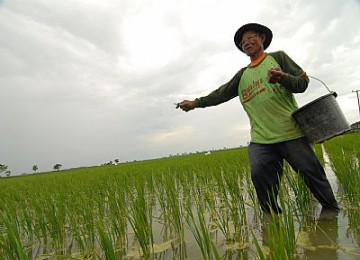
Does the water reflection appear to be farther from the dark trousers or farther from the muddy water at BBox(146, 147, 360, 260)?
the dark trousers

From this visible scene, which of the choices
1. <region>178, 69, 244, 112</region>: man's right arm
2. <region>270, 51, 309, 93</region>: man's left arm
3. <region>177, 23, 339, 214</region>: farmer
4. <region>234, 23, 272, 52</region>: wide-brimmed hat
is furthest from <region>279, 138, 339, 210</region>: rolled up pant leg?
<region>234, 23, 272, 52</region>: wide-brimmed hat

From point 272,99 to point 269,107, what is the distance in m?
0.06

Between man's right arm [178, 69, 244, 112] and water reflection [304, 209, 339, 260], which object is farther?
man's right arm [178, 69, 244, 112]

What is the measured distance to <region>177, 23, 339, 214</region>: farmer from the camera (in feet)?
6.72

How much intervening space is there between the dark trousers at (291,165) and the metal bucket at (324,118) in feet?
0.42

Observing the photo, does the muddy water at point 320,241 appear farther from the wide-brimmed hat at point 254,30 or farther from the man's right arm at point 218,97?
the wide-brimmed hat at point 254,30

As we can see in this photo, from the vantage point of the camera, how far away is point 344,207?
2148 mm

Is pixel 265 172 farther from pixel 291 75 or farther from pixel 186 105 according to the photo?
pixel 186 105

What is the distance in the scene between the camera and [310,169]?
6.69ft

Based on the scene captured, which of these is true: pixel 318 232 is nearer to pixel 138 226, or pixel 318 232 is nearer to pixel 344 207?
pixel 344 207

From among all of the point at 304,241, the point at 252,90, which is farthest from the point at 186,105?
the point at 304,241

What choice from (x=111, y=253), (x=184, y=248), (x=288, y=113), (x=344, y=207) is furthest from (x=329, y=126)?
(x=111, y=253)

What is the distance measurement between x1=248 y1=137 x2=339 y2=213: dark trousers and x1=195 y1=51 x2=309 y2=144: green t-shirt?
7 centimetres

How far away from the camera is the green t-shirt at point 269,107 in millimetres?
2121
